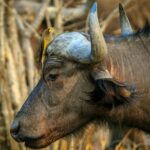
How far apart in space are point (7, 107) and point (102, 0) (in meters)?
4.48

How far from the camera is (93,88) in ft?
23.5

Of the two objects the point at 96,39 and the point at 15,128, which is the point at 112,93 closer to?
the point at 96,39

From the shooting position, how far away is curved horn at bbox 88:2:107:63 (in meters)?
6.75

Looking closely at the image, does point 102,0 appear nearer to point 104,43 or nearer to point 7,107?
point 7,107

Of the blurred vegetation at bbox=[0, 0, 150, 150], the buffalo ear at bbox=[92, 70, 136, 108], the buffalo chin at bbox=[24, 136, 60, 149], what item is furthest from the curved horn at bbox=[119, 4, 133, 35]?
the blurred vegetation at bbox=[0, 0, 150, 150]

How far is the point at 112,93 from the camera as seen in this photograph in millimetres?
7035

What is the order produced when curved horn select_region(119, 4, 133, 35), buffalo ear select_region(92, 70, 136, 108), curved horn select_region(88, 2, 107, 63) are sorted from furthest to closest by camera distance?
curved horn select_region(119, 4, 133, 35) < buffalo ear select_region(92, 70, 136, 108) < curved horn select_region(88, 2, 107, 63)

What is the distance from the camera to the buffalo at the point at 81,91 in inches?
280

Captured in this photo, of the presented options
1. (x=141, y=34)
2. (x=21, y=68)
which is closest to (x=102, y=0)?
(x=21, y=68)

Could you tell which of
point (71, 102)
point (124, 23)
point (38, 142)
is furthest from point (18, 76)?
point (71, 102)

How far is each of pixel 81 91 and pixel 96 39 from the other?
0.61 meters

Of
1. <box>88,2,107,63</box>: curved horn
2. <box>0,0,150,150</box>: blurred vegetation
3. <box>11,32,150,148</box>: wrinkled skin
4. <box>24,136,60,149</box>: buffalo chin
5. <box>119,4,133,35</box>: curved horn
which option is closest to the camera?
<box>88,2,107,63</box>: curved horn

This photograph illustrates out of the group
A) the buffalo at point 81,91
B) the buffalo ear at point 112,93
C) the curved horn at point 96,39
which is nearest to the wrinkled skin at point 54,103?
the buffalo at point 81,91

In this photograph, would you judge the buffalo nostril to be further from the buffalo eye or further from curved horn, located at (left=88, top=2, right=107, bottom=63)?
curved horn, located at (left=88, top=2, right=107, bottom=63)
